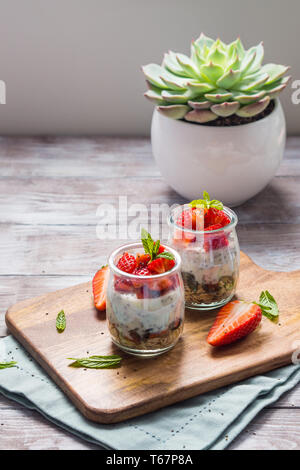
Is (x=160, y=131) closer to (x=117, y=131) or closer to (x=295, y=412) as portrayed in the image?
(x=117, y=131)

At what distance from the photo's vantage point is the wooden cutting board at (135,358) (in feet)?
3.03

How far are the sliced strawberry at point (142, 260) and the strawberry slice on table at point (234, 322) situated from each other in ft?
0.54

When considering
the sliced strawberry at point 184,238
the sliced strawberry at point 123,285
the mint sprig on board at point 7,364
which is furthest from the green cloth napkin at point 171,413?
the sliced strawberry at point 184,238

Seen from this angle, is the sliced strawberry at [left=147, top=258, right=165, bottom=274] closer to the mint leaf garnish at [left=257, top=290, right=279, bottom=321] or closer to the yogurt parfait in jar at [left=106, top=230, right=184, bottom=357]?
the yogurt parfait in jar at [left=106, top=230, right=184, bottom=357]

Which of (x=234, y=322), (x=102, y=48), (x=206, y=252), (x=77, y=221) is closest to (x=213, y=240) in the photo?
(x=206, y=252)

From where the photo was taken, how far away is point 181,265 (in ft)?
3.55

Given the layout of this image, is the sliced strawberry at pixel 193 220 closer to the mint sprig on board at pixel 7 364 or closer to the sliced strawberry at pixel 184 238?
the sliced strawberry at pixel 184 238

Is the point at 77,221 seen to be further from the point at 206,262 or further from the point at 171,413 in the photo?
the point at 171,413

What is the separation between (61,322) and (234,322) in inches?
11.6

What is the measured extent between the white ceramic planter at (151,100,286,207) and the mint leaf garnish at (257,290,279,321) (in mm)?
421

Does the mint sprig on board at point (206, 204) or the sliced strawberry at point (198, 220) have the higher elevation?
the mint sprig on board at point (206, 204)

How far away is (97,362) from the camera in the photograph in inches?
38.5

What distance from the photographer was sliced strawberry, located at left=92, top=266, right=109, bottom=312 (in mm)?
1104

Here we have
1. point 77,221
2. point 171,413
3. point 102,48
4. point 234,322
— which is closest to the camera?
point 171,413
